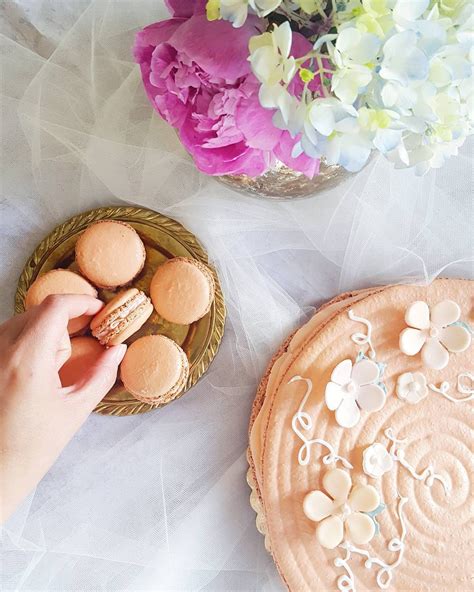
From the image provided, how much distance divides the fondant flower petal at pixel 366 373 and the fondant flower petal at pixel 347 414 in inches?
1.1

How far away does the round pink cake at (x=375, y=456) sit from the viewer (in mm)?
801

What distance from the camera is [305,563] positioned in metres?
0.81

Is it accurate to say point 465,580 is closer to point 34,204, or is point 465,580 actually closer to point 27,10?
point 34,204

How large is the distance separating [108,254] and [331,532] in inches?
17.8

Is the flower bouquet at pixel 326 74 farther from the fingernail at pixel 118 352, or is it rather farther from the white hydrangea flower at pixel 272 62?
the fingernail at pixel 118 352

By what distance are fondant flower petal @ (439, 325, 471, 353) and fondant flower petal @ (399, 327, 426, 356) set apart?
0.09ft

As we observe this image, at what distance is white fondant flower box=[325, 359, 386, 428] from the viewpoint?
0.80m

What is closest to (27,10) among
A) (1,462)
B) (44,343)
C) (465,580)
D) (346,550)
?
(44,343)

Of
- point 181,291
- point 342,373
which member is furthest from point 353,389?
point 181,291

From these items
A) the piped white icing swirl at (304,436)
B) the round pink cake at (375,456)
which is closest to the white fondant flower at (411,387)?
the round pink cake at (375,456)

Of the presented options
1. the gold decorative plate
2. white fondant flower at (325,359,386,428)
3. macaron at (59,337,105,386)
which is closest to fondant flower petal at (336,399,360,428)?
white fondant flower at (325,359,386,428)

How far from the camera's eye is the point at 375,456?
0.80 meters

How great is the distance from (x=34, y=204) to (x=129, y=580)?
1.85 feet

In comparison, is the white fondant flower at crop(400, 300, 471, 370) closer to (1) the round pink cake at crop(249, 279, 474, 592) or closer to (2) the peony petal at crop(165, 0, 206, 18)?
(1) the round pink cake at crop(249, 279, 474, 592)
